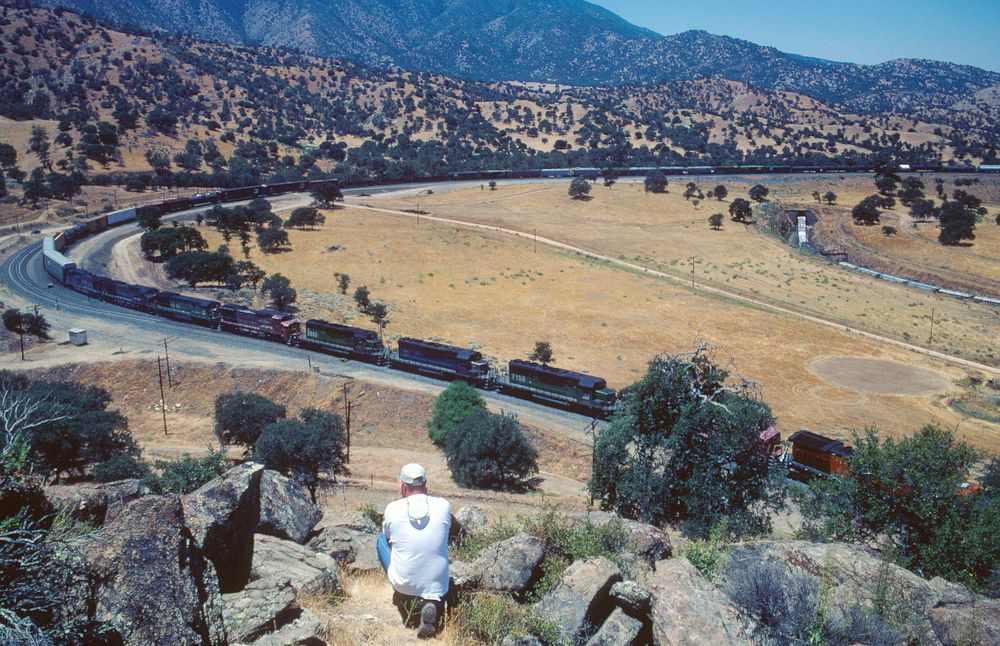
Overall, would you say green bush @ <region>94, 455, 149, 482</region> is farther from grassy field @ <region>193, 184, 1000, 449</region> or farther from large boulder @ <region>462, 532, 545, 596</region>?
grassy field @ <region>193, 184, 1000, 449</region>

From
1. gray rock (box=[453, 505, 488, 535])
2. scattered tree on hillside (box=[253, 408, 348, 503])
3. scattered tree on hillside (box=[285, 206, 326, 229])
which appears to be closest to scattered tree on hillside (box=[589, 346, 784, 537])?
gray rock (box=[453, 505, 488, 535])

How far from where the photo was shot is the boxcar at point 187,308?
2007 inches

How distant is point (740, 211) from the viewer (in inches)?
4038

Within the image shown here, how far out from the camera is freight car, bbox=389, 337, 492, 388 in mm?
42562

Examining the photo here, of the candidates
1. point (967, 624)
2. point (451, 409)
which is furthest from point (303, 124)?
point (967, 624)

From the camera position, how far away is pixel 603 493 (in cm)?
2531

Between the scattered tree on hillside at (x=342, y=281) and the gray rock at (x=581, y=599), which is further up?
the gray rock at (x=581, y=599)

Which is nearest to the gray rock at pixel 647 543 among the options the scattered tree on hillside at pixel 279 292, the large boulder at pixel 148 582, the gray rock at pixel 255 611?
the gray rock at pixel 255 611

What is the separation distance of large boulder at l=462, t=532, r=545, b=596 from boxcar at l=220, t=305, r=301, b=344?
40752mm

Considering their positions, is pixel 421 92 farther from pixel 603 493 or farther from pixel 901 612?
pixel 901 612

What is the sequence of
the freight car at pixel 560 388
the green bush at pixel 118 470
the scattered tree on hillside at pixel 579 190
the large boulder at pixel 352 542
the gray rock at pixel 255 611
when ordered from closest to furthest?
the gray rock at pixel 255 611 → the large boulder at pixel 352 542 → the green bush at pixel 118 470 → the freight car at pixel 560 388 → the scattered tree on hillside at pixel 579 190

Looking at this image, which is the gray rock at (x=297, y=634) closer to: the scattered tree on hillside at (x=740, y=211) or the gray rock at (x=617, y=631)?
the gray rock at (x=617, y=631)

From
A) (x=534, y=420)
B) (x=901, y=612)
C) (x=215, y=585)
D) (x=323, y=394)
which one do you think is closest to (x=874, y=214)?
(x=534, y=420)

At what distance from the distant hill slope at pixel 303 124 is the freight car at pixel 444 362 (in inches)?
3118
